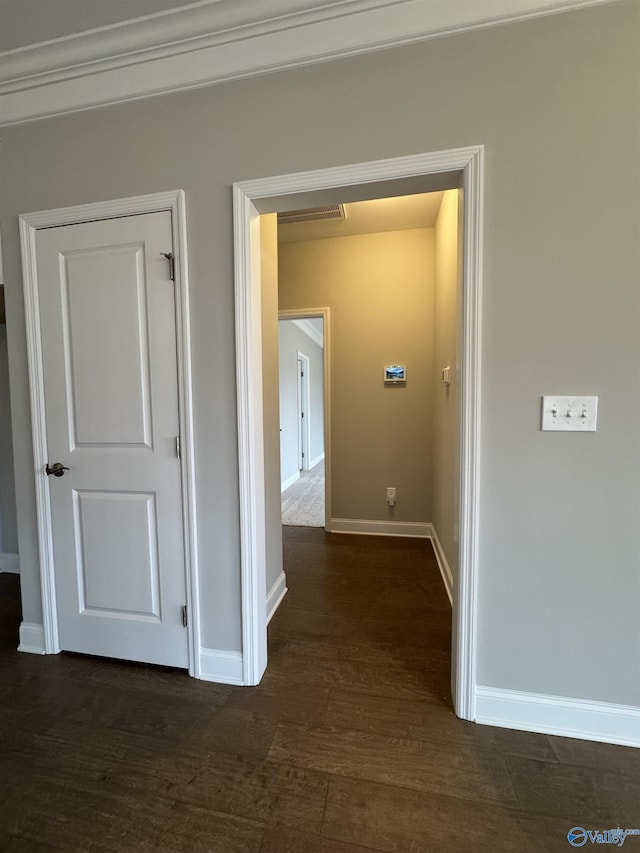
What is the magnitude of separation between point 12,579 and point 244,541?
2374 millimetres

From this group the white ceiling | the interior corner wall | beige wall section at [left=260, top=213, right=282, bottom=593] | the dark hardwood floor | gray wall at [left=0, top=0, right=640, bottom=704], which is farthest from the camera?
the white ceiling

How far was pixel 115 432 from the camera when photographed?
1.74 m

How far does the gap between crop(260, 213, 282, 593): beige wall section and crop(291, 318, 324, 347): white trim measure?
3.78 meters

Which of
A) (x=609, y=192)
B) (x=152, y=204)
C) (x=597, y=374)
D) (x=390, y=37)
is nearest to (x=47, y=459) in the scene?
(x=152, y=204)

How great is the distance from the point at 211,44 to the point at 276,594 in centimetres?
277

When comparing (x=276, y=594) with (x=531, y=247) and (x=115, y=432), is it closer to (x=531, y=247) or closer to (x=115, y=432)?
(x=115, y=432)

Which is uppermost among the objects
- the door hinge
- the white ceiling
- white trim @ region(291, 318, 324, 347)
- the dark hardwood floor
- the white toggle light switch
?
the white ceiling

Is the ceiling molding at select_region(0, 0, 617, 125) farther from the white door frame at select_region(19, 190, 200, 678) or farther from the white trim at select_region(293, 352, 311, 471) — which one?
the white trim at select_region(293, 352, 311, 471)

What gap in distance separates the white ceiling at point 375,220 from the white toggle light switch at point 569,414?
2.12m

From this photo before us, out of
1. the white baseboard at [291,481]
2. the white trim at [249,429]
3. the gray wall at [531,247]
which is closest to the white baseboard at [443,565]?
the gray wall at [531,247]

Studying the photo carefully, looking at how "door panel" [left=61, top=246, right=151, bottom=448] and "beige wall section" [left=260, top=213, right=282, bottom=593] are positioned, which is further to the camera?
"beige wall section" [left=260, top=213, right=282, bottom=593]

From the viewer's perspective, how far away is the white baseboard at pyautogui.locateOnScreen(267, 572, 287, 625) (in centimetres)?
220

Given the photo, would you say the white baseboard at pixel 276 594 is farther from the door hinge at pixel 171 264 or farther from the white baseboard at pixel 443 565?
the door hinge at pixel 171 264

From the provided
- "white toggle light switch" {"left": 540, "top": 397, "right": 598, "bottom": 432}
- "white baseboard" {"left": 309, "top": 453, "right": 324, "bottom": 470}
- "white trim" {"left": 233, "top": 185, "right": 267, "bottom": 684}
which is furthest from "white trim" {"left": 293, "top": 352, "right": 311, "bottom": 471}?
"white toggle light switch" {"left": 540, "top": 397, "right": 598, "bottom": 432}
